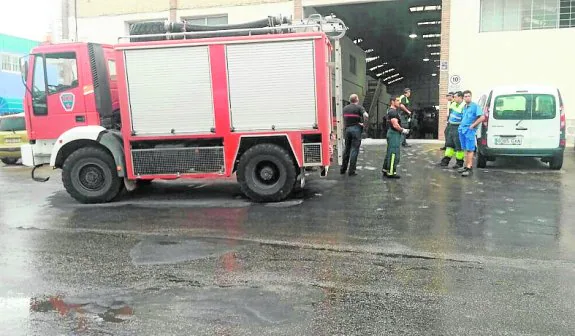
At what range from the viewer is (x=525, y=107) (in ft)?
37.7

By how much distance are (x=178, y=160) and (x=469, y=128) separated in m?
6.11

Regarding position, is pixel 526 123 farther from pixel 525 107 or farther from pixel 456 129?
pixel 456 129

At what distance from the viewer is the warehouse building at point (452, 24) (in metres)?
17.7

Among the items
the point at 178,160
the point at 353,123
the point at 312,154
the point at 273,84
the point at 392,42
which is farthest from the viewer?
the point at 392,42

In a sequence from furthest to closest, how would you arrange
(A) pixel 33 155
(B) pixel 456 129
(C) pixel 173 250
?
(B) pixel 456 129 → (A) pixel 33 155 → (C) pixel 173 250

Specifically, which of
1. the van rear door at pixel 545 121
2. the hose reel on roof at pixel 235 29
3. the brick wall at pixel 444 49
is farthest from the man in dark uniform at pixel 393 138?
the brick wall at pixel 444 49

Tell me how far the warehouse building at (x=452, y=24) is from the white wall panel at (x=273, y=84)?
10.9 metres

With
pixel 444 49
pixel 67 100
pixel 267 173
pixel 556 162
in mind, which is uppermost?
pixel 444 49

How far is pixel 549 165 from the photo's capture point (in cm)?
1221

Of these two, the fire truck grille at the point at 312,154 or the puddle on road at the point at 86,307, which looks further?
the fire truck grille at the point at 312,154

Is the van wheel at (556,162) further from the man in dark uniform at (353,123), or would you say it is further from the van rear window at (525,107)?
the man in dark uniform at (353,123)

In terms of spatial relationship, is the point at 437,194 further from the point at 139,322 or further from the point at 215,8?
the point at 215,8

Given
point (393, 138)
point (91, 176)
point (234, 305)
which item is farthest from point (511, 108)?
point (234, 305)

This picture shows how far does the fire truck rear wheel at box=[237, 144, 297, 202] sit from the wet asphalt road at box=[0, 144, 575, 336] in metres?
0.30
